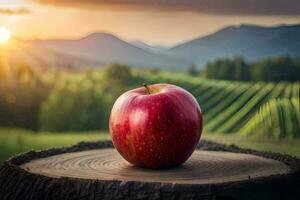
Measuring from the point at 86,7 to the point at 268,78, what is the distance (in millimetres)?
884

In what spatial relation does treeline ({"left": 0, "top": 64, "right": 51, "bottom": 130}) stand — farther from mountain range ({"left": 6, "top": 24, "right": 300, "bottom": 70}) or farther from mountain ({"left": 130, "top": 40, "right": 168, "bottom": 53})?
mountain ({"left": 130, "top": 40, "right": 168, "bottom": 53})

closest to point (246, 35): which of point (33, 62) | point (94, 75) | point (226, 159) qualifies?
point (94, 75)

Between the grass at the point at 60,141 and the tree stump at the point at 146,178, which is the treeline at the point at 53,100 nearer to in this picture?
the grass at the point at 60,141

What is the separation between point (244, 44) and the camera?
279 centimetres

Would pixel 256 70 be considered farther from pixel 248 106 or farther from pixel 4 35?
pixel 4 35

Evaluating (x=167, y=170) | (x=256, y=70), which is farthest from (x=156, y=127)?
(x=256, y=70)

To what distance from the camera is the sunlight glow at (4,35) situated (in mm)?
2631

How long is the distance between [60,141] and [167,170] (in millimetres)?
1354

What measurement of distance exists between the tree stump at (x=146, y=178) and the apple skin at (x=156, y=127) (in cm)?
3

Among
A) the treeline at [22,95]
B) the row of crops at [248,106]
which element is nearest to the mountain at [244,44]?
the row of crops at [248,106]

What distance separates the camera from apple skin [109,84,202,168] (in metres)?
1.40

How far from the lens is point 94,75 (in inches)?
110

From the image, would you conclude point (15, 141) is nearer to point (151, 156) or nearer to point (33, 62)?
point (33, 62)

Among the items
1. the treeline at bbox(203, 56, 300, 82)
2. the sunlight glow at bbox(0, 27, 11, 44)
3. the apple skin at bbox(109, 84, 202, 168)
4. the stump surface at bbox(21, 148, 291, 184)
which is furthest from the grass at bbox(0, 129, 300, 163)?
the apple skin at bbox(109, 84, 202, 168)
